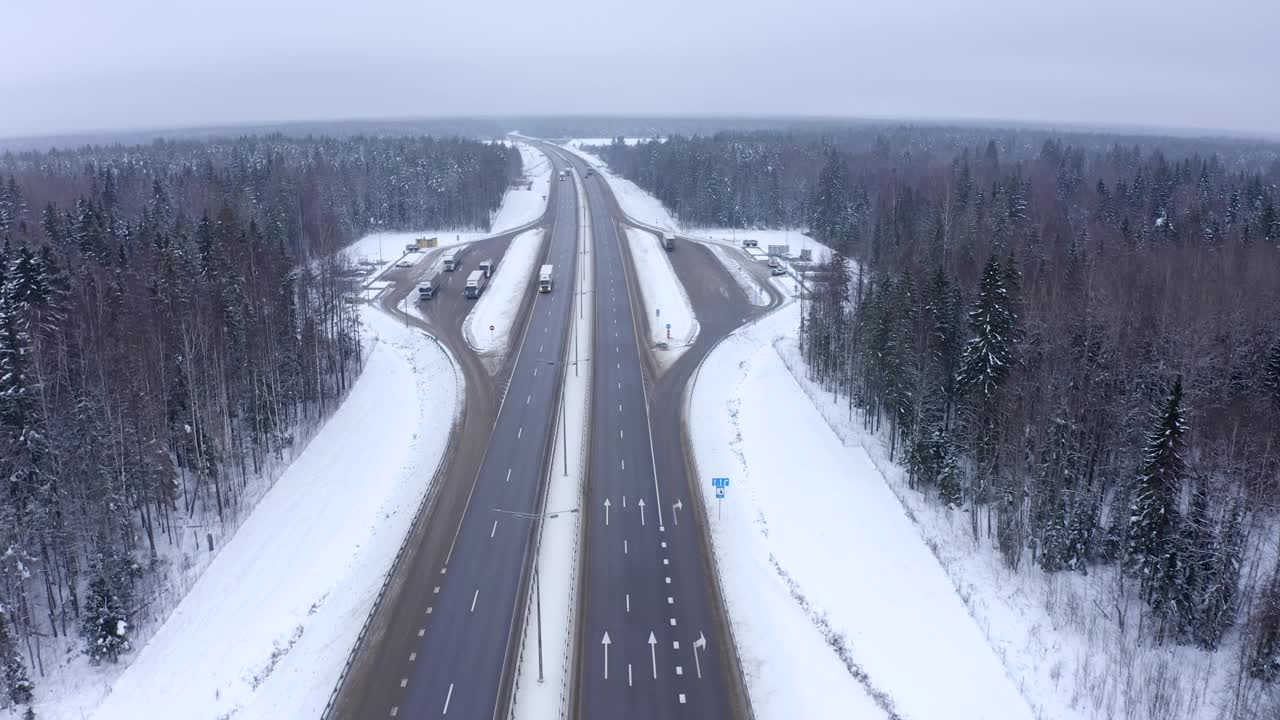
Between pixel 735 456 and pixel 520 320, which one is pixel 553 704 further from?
pixel 520 320

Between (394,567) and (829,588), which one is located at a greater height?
(394,567)

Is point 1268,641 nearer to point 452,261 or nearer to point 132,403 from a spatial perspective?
point 132,403

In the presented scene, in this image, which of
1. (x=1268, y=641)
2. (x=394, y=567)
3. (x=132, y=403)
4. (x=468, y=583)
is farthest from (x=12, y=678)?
(x=1268, y=641)

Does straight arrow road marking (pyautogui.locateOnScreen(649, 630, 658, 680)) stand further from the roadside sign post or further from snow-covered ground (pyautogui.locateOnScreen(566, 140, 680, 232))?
snow-covered ground (pyautogui.locateOnScreen(566, 140, 680, 232))

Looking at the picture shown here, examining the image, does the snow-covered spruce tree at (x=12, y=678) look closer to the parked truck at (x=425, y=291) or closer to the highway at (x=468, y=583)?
the highway at (x=468, y=583)

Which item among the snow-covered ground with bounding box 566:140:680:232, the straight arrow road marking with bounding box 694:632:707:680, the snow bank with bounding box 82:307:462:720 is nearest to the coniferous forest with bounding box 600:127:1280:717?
the straight arrow road marking with bounding box 694:632:707:680
